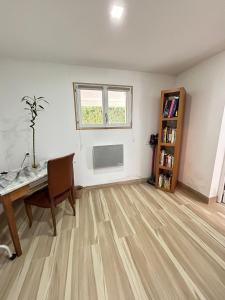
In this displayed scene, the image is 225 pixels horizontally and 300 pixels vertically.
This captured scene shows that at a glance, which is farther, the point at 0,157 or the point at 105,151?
the point at 105,151

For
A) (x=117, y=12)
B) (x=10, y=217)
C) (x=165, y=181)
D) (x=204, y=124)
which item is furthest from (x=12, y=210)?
(x=204, y=124)

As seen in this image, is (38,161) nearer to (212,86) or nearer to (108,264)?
(108,264)

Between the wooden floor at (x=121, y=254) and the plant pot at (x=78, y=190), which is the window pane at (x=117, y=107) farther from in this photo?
the wooden floor at (x=121, y=254)

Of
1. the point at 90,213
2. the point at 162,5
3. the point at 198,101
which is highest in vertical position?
the point at 162,5

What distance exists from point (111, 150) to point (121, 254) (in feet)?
5.27

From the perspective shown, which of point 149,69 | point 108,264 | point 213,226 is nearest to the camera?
point 108,264

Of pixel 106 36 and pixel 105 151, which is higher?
pixel 106 36

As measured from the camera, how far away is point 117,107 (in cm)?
254

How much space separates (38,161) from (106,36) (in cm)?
203

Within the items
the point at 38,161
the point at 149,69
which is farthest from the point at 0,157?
the point at 149,69

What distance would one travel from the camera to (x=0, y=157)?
1991mm

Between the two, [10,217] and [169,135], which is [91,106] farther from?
[10,217]

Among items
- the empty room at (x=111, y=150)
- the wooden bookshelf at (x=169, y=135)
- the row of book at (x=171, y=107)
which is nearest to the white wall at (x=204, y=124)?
the empty room at (x=111, y=150)

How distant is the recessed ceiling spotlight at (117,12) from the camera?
109 cm
